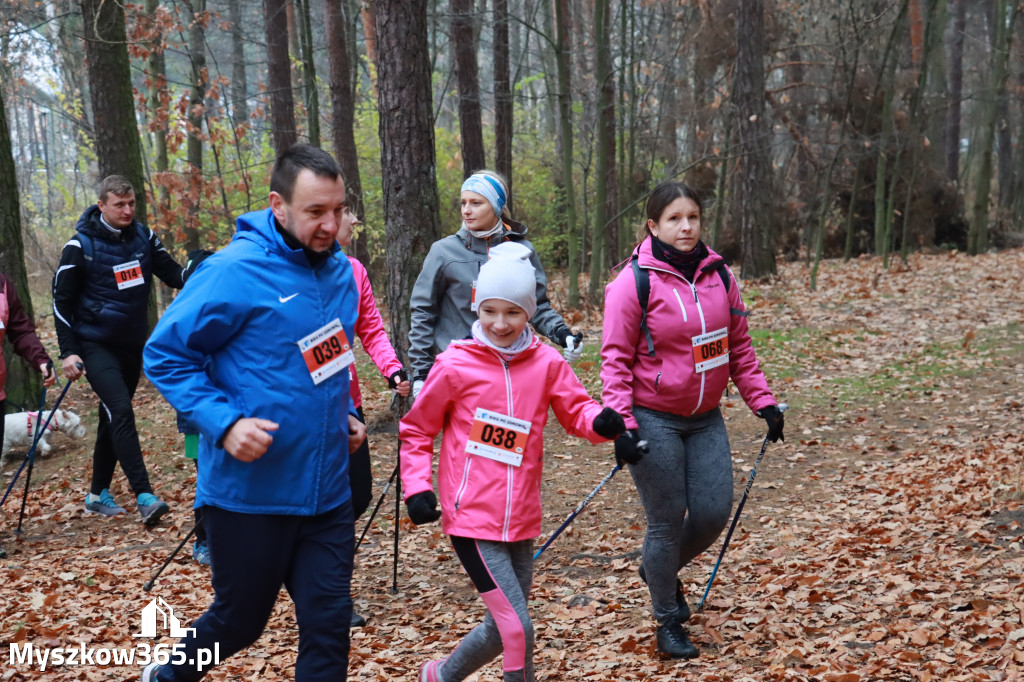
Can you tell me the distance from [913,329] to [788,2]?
1185 centimetres

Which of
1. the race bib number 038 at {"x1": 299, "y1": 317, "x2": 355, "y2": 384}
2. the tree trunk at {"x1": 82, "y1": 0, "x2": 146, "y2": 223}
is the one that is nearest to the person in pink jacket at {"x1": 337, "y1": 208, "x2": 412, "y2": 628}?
the race bib number 038 at {"x1": 299, "y1": 317, "x2": 355, "y2": 384}

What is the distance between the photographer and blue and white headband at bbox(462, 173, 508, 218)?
5027mm

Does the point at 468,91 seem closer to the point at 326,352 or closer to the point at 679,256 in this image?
the point at 679,256

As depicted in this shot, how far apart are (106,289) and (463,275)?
9.74 feet

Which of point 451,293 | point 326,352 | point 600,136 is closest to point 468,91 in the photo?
point 600,136

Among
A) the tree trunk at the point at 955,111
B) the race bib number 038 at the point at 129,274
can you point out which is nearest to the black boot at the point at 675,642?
the race bib number 038 at the point at 129,274

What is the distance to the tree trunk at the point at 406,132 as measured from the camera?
778cm

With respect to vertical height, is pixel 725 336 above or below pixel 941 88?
below

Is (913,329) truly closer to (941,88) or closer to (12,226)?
(12,226)

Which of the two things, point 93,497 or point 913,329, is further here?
point 913,329

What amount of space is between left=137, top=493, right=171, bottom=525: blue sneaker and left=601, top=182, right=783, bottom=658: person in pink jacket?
13.8ft

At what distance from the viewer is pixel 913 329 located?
12.9m

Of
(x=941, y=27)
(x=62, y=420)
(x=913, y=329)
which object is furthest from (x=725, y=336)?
(x=941, y=27)

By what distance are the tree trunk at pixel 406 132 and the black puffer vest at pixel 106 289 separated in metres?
2.16
